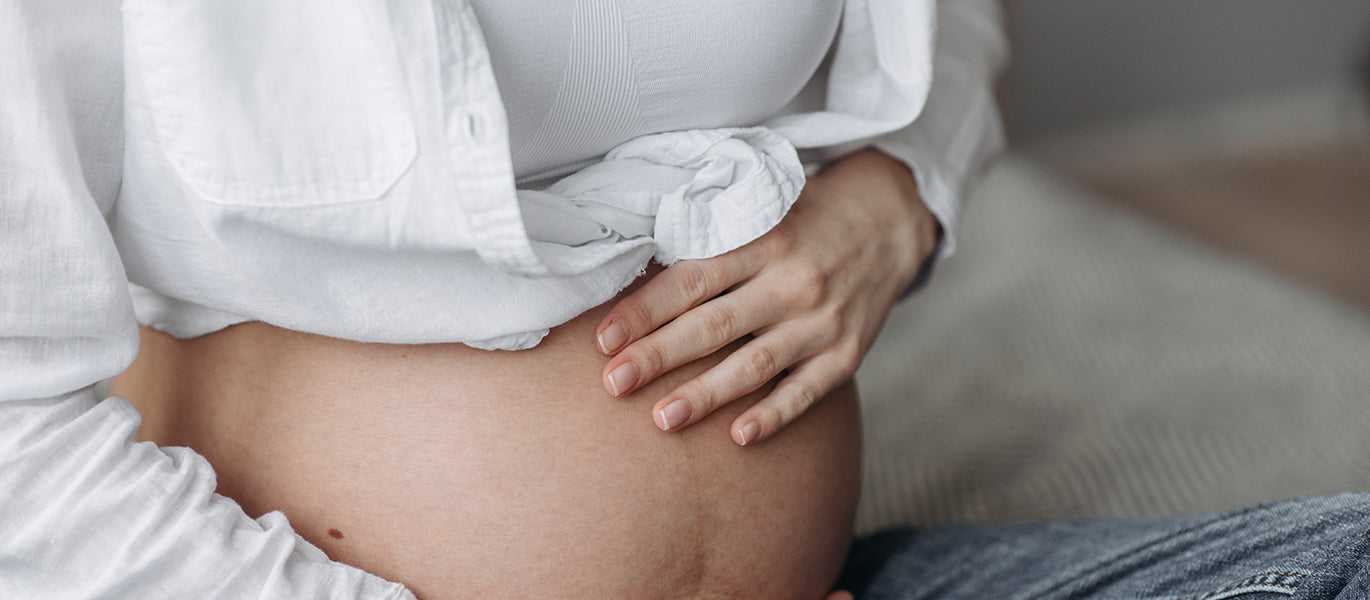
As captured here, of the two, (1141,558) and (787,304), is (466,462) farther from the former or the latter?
(1141,558)

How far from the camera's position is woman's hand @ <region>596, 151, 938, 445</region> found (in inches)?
23.0

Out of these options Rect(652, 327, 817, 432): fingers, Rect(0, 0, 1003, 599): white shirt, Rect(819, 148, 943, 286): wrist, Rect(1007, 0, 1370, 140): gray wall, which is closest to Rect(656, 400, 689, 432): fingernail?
Rect(652, 327, 817, 432): fingers

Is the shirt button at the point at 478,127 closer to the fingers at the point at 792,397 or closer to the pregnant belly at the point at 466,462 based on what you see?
the pregnant belly at the point at 466,462

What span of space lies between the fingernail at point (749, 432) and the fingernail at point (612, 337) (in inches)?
3.8

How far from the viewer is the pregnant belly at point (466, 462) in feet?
1.78

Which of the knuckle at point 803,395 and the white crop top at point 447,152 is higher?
the white crop top at point 447,152

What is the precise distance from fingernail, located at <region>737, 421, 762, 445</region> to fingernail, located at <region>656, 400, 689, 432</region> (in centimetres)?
4

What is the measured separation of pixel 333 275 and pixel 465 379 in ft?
0.30

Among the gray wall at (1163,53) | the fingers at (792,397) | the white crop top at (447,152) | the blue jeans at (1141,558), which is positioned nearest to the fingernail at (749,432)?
the fingers at (792,397)

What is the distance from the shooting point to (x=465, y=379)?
0.55 metres

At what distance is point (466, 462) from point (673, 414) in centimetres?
12

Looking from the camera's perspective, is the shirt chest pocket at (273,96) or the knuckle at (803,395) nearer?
the shirt chest pocket at (273,96)

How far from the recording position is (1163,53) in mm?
3127

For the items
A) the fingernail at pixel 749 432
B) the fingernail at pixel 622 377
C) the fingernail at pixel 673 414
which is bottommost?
the fingernail at pixel 749 432
